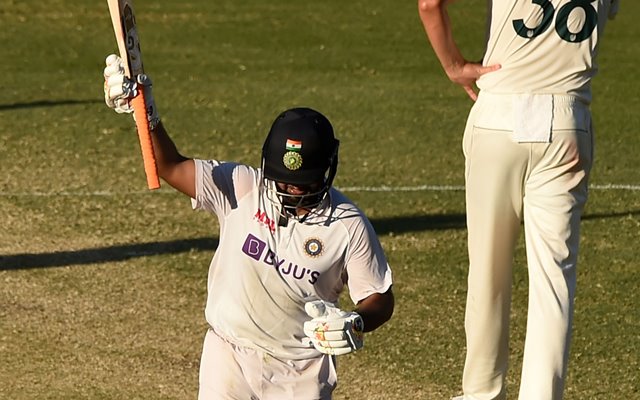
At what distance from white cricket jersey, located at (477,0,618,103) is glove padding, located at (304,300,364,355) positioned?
2032 mm

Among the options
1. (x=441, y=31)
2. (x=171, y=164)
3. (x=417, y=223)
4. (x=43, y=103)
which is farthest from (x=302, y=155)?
(x=43, y=103)

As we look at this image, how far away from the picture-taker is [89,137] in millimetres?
14445

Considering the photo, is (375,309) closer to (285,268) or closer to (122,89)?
(285,268)

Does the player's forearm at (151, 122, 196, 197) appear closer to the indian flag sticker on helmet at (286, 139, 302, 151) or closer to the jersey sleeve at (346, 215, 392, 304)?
the indian flag sticker on helmet at (286, 139, 302, 151)

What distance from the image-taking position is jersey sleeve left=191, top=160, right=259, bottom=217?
233 inches

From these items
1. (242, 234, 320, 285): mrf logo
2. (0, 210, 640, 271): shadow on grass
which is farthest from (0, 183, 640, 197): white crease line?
(242, 234, 320, 285): mrf logo

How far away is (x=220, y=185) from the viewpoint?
19.6ft

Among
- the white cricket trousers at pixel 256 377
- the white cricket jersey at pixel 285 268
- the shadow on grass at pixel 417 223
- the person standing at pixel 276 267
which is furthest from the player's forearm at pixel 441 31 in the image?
the shadow on grass at pixel 417 223

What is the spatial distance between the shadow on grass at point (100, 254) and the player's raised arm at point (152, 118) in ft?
15.7

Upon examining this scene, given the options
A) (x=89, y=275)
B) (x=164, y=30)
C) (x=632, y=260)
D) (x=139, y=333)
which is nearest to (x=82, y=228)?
(x=89, y=275)

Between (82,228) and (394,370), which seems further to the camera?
(82,228)

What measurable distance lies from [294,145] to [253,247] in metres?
0.50

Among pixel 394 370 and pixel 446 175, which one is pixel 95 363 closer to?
pixel 394 370

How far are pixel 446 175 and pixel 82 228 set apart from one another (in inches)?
145
